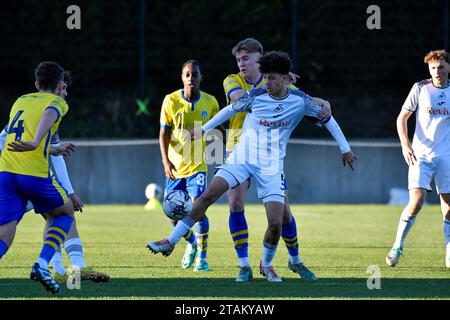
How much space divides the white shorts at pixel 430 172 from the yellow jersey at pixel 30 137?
4.12 m

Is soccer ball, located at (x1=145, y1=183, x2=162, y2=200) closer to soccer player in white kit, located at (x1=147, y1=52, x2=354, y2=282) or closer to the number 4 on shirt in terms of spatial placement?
soccer player in white kit, located at (x1=147, y1=52, x2=354, y2=282)

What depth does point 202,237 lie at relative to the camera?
10688mm

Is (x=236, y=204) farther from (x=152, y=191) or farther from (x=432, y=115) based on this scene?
(x=152, y=191)

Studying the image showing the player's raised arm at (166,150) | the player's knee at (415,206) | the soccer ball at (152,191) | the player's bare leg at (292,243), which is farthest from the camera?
the soccer ball at (152,191)

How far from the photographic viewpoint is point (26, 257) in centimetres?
1138

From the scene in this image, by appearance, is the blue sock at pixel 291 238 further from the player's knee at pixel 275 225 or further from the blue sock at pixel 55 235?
the blue sock at pixel 55 235

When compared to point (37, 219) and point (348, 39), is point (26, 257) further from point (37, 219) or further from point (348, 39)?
point (348, 39)

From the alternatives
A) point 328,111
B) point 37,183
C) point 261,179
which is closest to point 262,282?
point 261,179

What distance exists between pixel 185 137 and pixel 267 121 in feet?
6.69

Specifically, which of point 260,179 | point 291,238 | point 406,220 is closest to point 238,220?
point 291,238

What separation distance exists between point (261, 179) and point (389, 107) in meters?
15.4

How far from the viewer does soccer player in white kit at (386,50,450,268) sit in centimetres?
1069

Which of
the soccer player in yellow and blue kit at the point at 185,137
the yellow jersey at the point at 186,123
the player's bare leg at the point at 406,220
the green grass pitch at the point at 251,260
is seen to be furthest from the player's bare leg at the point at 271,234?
the yellow jersey at the point at 186,123

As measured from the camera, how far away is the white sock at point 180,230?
8.80 m
